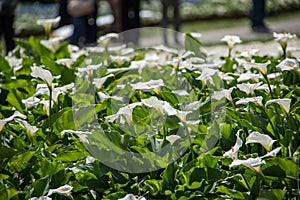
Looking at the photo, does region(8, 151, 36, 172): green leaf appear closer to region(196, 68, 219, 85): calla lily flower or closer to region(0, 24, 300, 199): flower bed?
region(0, 24, 300, 199): flower bed

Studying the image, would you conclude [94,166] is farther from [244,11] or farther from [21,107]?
[244,11]

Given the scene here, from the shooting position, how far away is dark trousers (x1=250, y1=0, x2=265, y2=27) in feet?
32.7

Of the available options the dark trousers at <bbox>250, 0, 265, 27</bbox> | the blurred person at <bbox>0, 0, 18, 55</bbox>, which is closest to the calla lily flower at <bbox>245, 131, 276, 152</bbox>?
the blurred person at <bbox>0, 0, 18, 55</bbox>

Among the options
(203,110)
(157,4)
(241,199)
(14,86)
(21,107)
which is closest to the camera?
(241,199)

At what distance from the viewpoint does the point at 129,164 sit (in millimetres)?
2049

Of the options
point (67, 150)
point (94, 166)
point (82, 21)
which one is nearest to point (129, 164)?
point (94, 166)

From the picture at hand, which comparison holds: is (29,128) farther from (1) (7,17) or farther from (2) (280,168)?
(1) (7,17)

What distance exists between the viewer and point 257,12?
34.0 ft

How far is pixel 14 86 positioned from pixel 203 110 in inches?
43.1

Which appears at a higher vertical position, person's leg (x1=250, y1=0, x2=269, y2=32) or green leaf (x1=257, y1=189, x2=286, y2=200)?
green leaf (x1=257, y1=189, x2=286, y2=200)

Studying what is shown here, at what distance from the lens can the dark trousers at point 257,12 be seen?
32.7 feet

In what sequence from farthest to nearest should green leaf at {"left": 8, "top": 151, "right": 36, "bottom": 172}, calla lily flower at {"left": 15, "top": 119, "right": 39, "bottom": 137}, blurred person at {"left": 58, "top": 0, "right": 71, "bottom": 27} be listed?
blurred person at {"left": 58, "top": 0, "right": 71, "bottom": 27} → calla lily flower at {"left": 15, "top": 119, "right": 39, "bottom": 137} → green leaf at {"left": 8, "top": 151, "right": 36, "bottom": 172}

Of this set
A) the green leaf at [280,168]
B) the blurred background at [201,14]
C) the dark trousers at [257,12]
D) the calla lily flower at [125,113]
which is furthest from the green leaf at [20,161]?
the blurred background at [201,14]

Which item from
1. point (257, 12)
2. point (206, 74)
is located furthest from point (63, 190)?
point (257, 12)
